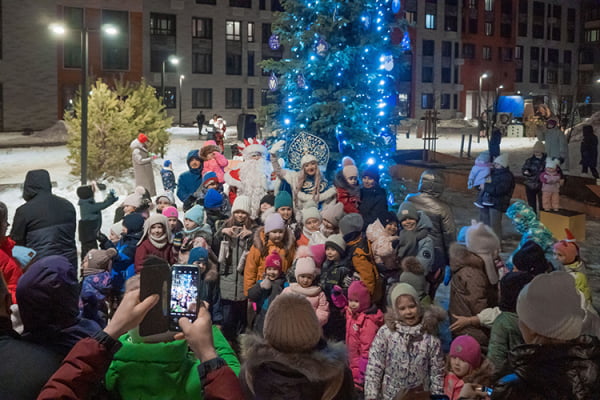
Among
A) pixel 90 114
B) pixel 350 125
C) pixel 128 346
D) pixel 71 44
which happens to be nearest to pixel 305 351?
pixel 128 346

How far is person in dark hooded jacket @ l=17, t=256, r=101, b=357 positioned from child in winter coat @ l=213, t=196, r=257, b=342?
4020 mm

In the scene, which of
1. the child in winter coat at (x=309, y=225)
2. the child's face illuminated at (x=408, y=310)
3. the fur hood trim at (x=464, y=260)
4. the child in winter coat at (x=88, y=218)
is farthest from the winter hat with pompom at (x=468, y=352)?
the child in winter coat at (x=88, y=218)

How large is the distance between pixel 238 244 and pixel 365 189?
2341mm

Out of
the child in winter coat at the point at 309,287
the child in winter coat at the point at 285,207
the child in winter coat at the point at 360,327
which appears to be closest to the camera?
the child in winter coat at the point at 360,327

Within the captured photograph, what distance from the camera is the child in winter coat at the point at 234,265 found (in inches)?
272

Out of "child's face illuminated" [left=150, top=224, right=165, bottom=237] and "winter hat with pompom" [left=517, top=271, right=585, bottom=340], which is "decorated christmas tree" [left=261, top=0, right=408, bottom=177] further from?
"winter hat with pompom" [left=517, top=271, right=585, bottom=340]

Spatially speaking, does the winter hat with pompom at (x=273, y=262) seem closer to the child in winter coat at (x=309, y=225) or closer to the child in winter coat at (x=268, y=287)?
the child in winter coat at (x=268, y=287)

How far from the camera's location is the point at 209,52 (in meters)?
58.3

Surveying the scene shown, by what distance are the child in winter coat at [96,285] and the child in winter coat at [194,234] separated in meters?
0.67

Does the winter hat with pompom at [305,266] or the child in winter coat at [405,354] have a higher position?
the winter hat with pompom at [305,266]

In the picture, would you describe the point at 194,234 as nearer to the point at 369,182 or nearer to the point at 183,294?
the point at 369,182

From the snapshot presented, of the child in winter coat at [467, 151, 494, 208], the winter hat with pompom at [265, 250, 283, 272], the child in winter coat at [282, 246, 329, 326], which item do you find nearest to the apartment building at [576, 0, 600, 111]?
the child in winter coat at [467, 151, 494, 208]

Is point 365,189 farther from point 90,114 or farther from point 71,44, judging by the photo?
point 71,44

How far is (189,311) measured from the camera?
9.36ft
